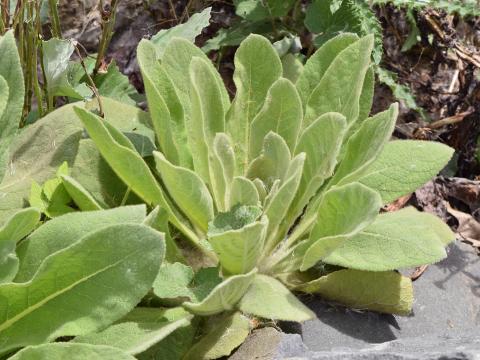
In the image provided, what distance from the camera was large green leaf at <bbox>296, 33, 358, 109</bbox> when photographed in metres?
1.62

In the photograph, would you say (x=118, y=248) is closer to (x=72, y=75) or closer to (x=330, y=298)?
(x=330, y=298)

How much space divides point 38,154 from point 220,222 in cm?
45

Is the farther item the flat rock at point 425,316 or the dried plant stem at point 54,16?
the dried plant stem at point 54,16

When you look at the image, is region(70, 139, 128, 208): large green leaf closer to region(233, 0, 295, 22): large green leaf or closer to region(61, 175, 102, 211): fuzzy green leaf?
region(61, 175, 102, 211): fuzzy green leaf

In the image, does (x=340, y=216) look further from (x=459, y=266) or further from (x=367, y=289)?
(x=459, y=266)

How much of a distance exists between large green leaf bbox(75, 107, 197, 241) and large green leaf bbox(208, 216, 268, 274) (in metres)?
0.18

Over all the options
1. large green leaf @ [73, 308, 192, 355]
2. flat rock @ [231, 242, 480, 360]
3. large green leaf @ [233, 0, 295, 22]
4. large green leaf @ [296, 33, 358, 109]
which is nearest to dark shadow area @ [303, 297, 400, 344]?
flat rock @ [231, 242, 480, 360]

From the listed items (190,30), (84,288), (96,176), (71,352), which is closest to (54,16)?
(190,30)

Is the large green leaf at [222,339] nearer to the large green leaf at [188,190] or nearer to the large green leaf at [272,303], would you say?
the large green leaf at [272,303]

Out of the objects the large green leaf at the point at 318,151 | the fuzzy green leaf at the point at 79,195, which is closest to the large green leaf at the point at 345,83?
the large green leaf at the point at 318,151

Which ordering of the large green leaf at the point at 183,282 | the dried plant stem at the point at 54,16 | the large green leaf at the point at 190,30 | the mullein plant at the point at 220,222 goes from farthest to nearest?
the large green leaf at the point at 190,30, the dried plant stem at the point at 54,16, the large green leaf at the point at 183,282, the mullein plant at the point at 220,222

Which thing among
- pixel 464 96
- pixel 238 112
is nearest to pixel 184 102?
pixel 238 112

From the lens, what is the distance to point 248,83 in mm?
1633

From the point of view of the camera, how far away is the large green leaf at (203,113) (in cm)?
144
